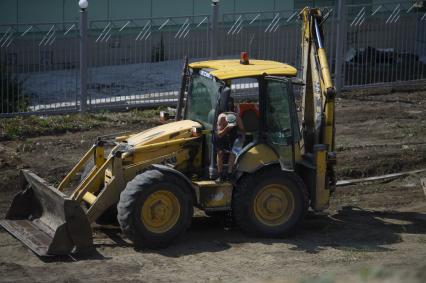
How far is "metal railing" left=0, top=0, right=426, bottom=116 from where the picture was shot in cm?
1694

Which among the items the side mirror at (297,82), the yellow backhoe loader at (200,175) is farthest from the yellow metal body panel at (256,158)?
the side mirror at (297,82)

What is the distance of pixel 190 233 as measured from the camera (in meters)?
11.1

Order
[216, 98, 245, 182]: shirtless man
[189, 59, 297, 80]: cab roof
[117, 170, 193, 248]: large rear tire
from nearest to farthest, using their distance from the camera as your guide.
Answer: [117, 170, 193, 248]: large rear tire < [216, 98, 245, 182]: shirtless man < [189, 59, 297, 80]: cab roof

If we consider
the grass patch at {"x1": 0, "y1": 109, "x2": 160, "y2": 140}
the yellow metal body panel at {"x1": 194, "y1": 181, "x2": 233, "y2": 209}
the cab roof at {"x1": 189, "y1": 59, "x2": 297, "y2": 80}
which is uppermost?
the cab roof at {"x1": 189, "y1": 59, "x2": 297, "y2": 80}

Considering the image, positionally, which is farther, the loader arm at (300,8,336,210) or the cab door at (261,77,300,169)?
the loader arm at (300,8,336,210)

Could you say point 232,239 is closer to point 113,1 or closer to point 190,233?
point 190,233

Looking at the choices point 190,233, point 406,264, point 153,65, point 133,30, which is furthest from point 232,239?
point 133,30

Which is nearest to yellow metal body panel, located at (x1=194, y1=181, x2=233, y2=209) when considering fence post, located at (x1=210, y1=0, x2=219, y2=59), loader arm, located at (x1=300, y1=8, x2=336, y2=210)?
loader arm, located at (x1=300, y1=8, x2=336, y2=210)

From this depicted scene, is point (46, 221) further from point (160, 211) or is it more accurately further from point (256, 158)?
point (256, 158)

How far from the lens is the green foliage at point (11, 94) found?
54.1ft

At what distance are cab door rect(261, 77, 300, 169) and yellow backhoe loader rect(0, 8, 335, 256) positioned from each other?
1 centimetres

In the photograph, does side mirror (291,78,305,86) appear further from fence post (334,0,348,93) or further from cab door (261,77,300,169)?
fence post (334,0,348,93)

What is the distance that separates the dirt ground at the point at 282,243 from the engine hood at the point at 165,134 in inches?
46.8

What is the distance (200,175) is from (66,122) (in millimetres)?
6283
